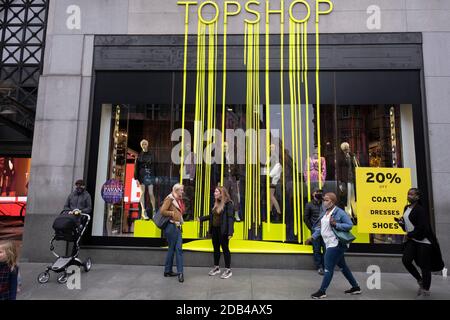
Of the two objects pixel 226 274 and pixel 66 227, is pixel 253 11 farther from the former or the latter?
pixel 66 227

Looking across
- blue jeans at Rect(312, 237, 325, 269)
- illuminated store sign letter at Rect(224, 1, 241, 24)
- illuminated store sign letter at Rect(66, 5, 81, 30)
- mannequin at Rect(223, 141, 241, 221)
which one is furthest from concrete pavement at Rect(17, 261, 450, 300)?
illuminated store sign letter at Rect(224, 1, 241, 24)

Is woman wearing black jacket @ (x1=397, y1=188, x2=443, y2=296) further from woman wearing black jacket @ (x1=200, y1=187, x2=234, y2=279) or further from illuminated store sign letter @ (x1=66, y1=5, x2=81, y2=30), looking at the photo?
illuminated store sign letter @ (x1=66, y1=5, x2=81, y2=30)

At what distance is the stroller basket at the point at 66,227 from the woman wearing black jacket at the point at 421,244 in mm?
6257

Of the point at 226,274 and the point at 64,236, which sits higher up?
the point at 64,236

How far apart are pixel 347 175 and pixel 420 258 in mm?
3021

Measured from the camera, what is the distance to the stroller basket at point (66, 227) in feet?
20.1

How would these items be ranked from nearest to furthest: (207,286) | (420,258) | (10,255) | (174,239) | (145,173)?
(10,255)
(420,258)
(207,286)
(174,239)
(145,173)

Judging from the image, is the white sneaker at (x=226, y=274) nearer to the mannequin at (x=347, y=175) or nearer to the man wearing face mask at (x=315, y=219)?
the man wearing face mask at (x=315, y=219)

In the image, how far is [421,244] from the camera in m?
5.53

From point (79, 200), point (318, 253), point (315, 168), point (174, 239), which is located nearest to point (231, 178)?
point (315, 168)

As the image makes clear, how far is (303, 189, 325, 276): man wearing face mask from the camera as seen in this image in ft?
23.2

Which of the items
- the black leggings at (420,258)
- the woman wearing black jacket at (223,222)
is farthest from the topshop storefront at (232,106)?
the black leggings at (420,258)
